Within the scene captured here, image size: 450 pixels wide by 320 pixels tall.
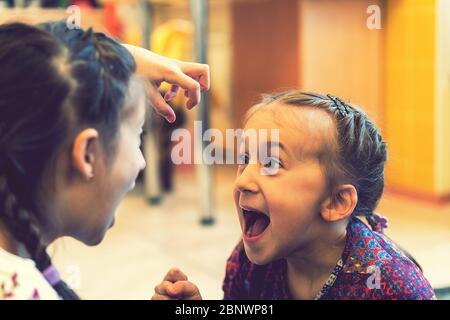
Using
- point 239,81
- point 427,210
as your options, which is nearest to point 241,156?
point 427,210

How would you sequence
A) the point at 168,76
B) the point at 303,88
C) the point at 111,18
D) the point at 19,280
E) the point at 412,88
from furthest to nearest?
1. the point at 111,18
2. the point at 412,88
3. the point at 303,88
4. the point at 168,76
5. the point at 19,280

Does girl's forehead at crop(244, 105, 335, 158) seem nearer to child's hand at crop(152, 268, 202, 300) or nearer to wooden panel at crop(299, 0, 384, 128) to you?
child's hand at crop(152, 268, 202, 300)

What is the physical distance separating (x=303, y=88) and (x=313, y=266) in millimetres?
1002

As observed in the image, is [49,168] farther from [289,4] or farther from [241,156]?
[289,4]

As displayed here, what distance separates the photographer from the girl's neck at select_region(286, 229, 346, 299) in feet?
2.40

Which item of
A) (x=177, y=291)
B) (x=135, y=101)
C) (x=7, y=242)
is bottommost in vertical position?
(x=177, y=291)

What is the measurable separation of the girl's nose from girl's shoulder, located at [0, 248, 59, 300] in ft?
0.84

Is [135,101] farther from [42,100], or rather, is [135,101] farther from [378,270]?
[378,270]

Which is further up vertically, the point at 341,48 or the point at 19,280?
the point at 341,48

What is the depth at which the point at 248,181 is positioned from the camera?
688 mm

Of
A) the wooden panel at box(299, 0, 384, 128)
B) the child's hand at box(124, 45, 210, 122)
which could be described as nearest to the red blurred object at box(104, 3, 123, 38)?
the wooden panel at box(299, 0, 384, 128)

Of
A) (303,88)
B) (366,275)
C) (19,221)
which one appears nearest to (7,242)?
(19,221)
